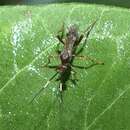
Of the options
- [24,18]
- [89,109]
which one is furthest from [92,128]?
[24,18]

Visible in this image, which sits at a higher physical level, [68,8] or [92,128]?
[68,8]

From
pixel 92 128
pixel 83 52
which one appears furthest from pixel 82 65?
pixel 92 128

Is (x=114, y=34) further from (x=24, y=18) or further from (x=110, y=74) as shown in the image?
(x=24, y=18)

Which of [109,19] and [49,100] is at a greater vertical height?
[109,19]

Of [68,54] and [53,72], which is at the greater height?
[68,54]

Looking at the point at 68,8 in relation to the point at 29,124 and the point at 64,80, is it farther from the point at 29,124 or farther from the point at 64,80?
the point at 29,124

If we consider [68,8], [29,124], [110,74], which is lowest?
[29,124]
